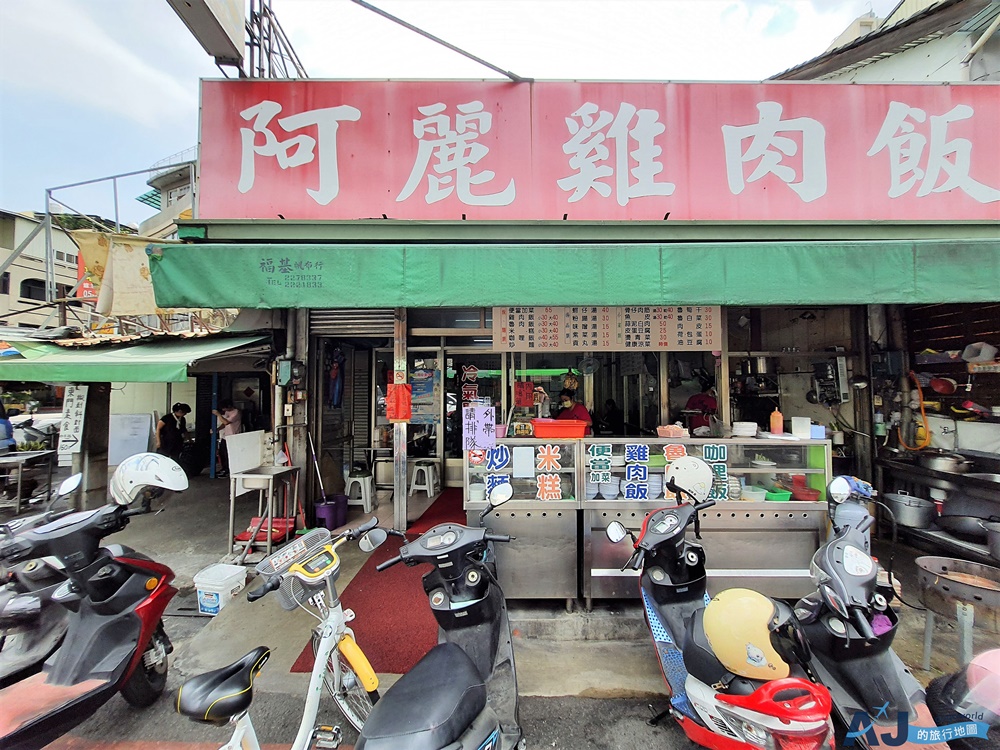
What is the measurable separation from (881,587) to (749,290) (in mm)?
2760

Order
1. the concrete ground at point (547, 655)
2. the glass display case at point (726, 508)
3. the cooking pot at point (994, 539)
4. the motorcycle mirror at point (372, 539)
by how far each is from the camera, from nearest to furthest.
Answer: the motorcycle mirror at point (372, 539)
the concrete ground at point (547, 655)
the glass display case at point (726, 508)
the cooking pot at point (994, 539)

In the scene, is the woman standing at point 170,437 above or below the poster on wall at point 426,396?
below

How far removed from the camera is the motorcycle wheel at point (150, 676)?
112 inches

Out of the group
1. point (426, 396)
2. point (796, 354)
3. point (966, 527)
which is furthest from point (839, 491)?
point (426, 396)

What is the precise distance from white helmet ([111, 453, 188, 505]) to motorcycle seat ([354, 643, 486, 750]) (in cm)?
209

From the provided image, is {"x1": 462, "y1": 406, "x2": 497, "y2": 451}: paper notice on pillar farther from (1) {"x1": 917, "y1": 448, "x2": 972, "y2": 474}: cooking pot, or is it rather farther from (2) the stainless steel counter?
(1) {"x1": 917, "y1": 448, "x2": 972, "y2": 474}: cooking pot

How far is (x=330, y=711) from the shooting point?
2887 millimetres

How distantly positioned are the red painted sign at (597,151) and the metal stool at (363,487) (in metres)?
4.06

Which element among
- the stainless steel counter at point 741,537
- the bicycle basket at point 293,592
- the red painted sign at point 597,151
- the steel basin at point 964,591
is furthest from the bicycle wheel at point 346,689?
the red painted sign at point 597,151

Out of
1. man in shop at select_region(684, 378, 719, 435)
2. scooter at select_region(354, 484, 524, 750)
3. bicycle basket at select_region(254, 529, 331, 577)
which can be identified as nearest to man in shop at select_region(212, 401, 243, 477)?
bicycle basket at select_region(254, 529, 331, 577)

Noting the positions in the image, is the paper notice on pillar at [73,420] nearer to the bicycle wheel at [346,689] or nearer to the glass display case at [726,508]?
the bicycle wheel at [346,689]

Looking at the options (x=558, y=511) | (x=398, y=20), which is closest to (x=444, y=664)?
(x=558, y=511)

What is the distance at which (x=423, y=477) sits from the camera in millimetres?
7352

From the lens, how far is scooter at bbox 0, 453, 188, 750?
2463 millimetres
